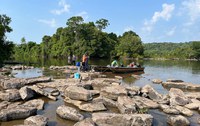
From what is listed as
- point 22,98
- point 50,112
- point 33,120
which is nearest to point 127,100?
point 50,112

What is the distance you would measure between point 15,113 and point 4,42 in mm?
31271

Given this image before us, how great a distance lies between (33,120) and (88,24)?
83026 mm

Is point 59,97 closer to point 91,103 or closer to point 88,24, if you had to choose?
point 91,103

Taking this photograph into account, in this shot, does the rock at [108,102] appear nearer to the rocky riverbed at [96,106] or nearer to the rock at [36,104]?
the rocky riverbed at [96,106]

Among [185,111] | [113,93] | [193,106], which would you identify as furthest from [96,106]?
[193,106]

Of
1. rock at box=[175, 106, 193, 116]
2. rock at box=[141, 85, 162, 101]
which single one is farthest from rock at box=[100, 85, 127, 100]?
rock at box=[175, 106, 193, 116]

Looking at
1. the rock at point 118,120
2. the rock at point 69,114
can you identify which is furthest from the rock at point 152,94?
the rock at point 69,114

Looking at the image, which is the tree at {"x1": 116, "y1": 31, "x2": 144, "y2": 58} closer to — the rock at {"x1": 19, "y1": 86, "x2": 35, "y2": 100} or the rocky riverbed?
the rocky riverbed

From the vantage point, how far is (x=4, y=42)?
122 feet

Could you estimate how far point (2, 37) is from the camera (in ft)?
120

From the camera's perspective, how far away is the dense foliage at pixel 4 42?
3578 centimetres

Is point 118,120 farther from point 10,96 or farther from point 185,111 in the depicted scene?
point 10,96

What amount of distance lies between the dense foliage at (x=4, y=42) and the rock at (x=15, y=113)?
2852cm

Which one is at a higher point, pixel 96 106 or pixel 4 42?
pixel 4 42
